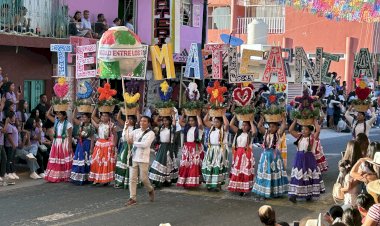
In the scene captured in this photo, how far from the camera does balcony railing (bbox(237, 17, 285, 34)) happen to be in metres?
37.2

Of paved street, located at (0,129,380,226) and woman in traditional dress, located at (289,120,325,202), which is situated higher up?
woman in traditional dress, located at (289,120,325,202)

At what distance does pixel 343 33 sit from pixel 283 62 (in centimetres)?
2169

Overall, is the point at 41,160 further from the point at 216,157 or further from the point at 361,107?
the point at 361,107

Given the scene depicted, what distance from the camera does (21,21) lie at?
1861 cm

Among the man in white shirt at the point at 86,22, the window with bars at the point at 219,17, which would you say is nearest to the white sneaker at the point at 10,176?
the man in white shirt at the point at 86,22

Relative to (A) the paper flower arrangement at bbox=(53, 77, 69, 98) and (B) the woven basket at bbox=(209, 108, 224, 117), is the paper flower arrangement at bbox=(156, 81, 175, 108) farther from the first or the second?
(A) the paper flower arrangement at bbox=(53, 77, 69, 98)

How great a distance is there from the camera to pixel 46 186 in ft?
48.4

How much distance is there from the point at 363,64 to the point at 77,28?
8.55 meters

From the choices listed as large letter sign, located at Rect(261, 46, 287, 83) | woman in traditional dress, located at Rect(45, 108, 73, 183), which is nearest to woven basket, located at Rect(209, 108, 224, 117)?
large letter sign, located at Rect(261, 46, 287, 83)

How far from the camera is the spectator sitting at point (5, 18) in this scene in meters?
18.0

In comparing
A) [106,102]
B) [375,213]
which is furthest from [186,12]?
[375,213]

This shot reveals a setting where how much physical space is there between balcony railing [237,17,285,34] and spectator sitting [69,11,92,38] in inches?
672

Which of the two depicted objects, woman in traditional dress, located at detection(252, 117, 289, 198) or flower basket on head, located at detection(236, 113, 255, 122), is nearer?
woman in traditional dress, located at detection(252, 117, 289, 198)

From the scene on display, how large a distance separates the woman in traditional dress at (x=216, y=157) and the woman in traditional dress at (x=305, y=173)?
152 cm
